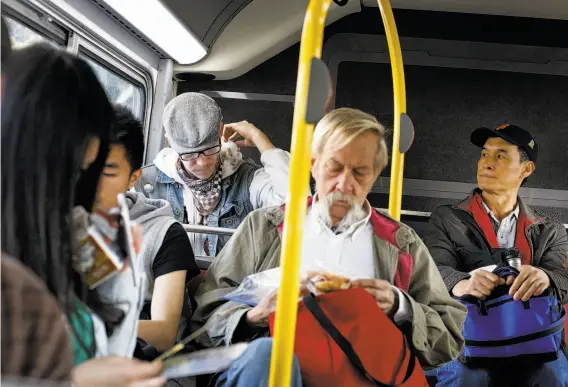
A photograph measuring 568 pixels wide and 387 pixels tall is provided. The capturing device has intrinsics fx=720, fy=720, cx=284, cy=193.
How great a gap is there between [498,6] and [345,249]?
348cm

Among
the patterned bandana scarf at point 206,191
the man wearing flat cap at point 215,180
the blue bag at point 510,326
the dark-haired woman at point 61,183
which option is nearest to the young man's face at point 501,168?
the blue bag at point 510,326

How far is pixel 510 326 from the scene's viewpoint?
391 centimetres

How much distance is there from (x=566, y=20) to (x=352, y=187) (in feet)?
12.2

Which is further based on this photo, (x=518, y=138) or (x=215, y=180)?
(x=518, y=138)

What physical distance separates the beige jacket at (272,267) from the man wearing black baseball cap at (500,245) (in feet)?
4.92

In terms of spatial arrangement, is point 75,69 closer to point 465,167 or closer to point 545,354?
point 545,354

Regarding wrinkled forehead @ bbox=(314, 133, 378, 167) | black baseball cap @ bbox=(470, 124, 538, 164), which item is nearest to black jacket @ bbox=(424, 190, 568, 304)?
black baseball cap @ bbox=(470, 124, 538, 164)

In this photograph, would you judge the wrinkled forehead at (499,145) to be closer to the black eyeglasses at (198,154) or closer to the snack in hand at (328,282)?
the black eyeglasses at (198,154)

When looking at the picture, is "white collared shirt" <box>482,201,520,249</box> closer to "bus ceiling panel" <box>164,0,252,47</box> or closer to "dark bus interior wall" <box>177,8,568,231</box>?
"dark bus interior wall" <box>177,8,568,231</box>

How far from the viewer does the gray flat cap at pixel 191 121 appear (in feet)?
8.94

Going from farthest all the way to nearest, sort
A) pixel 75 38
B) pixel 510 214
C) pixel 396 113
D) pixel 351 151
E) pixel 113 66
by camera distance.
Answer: pixel 510 214, pixel 113 66, pixel 396 113, pixel 75 38, pixel 351 151

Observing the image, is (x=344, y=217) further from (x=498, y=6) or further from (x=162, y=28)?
(x=498, y=6)

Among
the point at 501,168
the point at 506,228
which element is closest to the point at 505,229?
the point at 506,228

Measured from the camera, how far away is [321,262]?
2.21m
